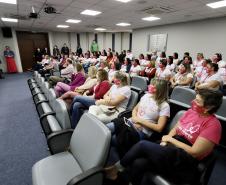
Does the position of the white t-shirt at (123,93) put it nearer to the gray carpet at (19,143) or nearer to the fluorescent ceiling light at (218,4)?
the gray carpet at (19,143)

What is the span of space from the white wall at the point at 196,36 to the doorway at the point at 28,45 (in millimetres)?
7513

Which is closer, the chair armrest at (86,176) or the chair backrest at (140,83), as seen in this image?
the chair armrest at (86,176)

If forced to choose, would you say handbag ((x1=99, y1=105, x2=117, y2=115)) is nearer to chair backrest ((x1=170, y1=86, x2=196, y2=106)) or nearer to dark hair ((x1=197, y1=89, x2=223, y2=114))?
chair backrest ((x1=170, y1=86, x2=196, y2=106))

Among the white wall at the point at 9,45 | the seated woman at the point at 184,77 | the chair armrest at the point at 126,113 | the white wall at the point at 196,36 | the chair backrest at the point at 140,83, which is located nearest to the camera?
the chair armrest at the point at 126,113

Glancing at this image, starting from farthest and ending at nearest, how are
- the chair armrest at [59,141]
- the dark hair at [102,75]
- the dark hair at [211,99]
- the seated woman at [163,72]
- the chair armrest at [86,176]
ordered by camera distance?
the seated woman at [163,72]
the dark hair at [102,75]
the chair armrest at [59,141]
the dark hair at [211,99]
the chair armrest at [86,176]

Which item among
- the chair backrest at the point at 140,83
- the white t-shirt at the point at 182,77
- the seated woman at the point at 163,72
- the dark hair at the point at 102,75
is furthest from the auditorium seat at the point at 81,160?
the seated woman at the point at 163,72

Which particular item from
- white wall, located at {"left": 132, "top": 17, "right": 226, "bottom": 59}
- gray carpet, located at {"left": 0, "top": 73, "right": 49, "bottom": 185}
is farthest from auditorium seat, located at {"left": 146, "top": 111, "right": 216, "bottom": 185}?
white wall, located at {"left": 132, "top": 17, "right": 226, "bottom": 59}

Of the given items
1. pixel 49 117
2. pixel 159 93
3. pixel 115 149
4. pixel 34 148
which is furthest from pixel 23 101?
pixel 159 93

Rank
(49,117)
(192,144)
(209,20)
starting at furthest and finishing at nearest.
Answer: (209,20), (49,117), (192,144)

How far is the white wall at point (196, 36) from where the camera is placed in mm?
6596

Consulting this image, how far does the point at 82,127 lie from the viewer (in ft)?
4.74

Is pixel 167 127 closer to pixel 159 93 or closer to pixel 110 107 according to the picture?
pixel 159 93

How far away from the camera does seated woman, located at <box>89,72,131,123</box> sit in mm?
2224

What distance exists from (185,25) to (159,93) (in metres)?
7.51
